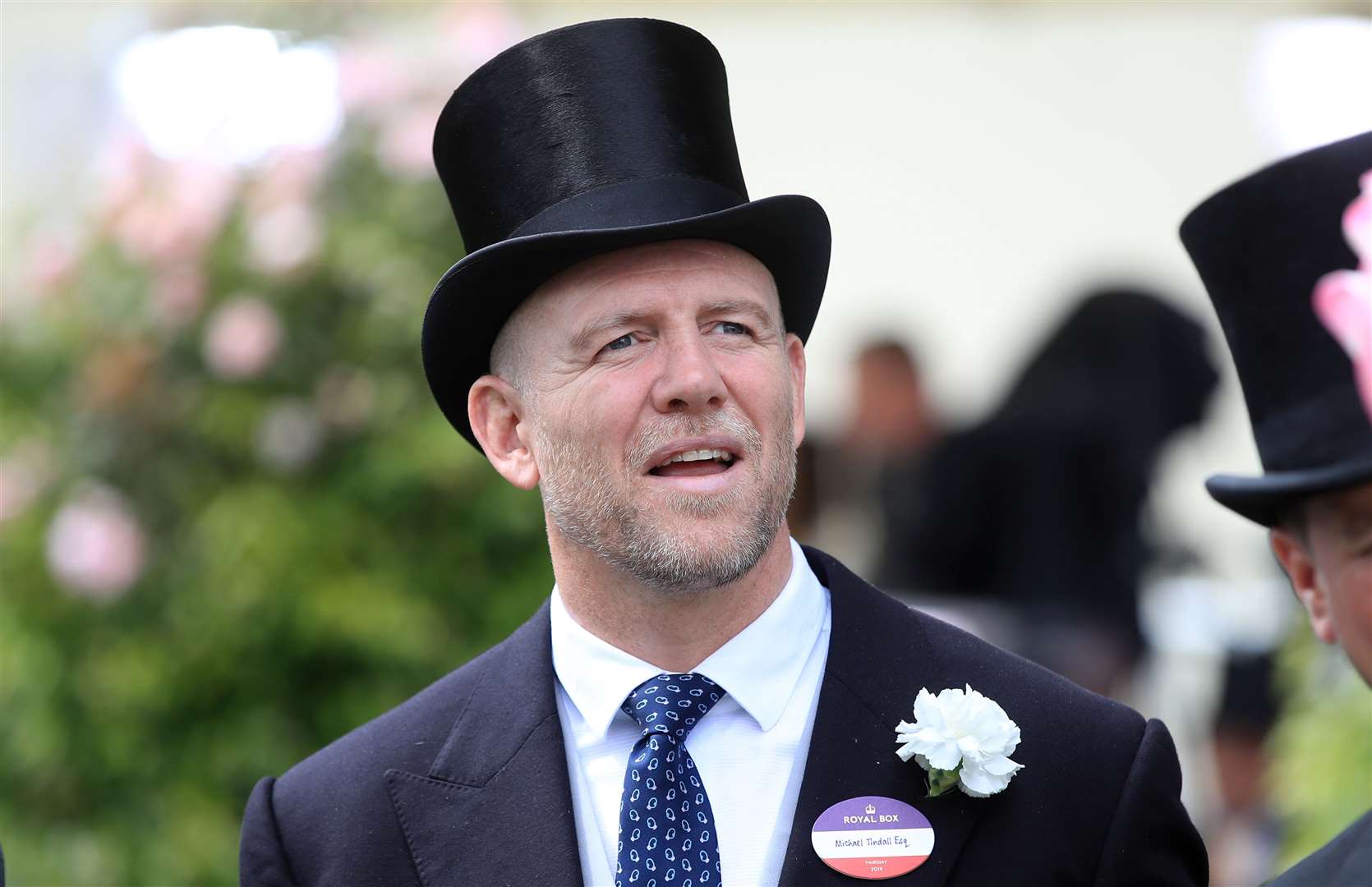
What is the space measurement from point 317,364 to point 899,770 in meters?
2.99

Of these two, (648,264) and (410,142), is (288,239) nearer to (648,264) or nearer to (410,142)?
(410,142)

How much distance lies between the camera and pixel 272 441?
5.31 meters

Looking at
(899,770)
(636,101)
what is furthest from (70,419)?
(899,770)

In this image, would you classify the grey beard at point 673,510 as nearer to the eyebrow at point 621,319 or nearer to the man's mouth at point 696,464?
the man's mouth at point 696,464

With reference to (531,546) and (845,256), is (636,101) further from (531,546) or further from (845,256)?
(845,256)

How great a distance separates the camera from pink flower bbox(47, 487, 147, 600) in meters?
5.25

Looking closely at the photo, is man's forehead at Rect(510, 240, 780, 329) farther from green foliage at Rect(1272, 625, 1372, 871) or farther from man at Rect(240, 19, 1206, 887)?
green foliage at Rect(1272, 625, 1372, 871)

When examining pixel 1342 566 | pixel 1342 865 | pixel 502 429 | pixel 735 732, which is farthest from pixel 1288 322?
pixel 502 429

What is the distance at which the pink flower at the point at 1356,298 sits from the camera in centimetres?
245

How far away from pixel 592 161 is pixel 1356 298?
1.25 metres

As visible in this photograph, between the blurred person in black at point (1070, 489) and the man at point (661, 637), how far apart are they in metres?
3.51

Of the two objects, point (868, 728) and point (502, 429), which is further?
point (502, 429)

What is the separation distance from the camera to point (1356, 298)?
8.16 feet

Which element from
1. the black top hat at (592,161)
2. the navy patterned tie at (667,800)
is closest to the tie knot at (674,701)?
the navy patterned tie at (667,800)
